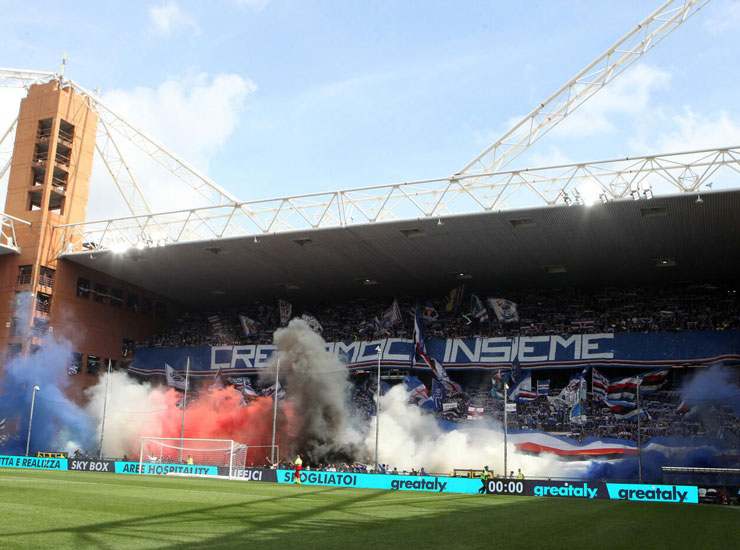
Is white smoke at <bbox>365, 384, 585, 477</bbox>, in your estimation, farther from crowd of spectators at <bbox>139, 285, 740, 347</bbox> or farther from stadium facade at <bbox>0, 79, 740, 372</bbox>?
stadium facade at <bbox>0, 79, 740, 372</bbox>

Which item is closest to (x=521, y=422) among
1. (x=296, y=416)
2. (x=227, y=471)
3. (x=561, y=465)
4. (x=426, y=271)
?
(x=561, y=465)

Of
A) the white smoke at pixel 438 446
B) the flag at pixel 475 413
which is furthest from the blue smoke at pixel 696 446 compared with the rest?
the flag at pixel 475 413

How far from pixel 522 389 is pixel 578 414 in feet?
17.2

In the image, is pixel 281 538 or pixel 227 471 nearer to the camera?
pixel 281 538

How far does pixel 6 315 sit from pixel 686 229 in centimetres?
5007

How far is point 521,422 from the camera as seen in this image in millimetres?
52125

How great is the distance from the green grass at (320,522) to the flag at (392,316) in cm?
3407

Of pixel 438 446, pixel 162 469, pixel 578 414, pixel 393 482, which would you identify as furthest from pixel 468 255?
pixel 162 469

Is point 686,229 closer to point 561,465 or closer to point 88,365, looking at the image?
point 561,465

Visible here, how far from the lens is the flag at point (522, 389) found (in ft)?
176

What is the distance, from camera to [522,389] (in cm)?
5391

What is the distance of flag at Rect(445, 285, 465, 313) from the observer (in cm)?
6119

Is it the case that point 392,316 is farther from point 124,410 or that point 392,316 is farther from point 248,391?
point 124,410

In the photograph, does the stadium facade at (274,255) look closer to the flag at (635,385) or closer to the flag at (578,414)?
the flag at (635,385)
